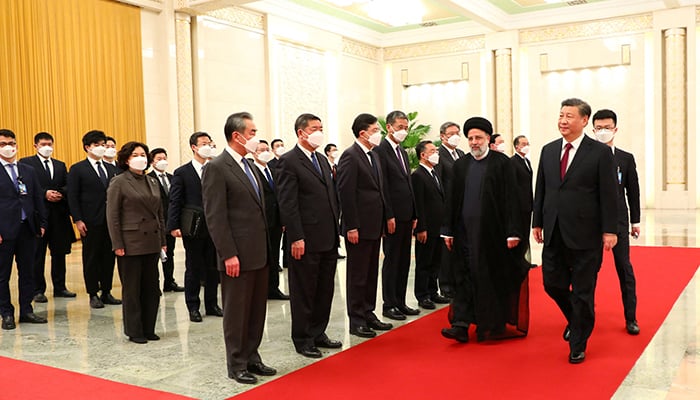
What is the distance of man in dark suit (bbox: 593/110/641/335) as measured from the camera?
4699mm

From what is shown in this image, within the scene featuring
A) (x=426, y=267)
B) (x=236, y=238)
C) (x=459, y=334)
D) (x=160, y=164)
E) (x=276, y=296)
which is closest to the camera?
(x=236, y=238)

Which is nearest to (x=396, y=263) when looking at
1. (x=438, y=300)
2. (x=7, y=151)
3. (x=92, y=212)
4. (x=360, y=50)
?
(x=438, y=300)

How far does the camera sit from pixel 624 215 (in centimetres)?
477

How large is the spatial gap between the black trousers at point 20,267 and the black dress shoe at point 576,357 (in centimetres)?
446

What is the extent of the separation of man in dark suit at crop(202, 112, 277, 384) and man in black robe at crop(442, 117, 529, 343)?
150 cm

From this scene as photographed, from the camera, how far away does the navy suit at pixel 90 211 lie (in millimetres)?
6238

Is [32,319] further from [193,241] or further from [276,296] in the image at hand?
[276,296]

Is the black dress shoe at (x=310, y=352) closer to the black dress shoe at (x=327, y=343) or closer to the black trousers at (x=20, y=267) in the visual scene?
the black dress shoe at (x=327, y=343)

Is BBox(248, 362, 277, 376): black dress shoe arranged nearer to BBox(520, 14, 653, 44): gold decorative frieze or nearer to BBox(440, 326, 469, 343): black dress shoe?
BBox(440, 326, 469, 343): black dress shoe

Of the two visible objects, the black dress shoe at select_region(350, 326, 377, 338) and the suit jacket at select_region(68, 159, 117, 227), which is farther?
the suit jacket at select_region(68, 159, 117, 227)

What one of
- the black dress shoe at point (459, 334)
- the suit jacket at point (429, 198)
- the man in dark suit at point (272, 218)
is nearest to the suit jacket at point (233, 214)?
the black dress shoe at point (459, 334)

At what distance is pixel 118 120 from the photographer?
1183 cm

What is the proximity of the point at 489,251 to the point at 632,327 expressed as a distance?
3.93 feet

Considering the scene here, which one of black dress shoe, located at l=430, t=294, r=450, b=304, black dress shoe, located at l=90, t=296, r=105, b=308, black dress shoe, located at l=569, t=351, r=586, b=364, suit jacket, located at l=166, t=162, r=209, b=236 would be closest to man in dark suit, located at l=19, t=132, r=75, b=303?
black dress shoe, located at l=90, t=296, r=105, b=308
